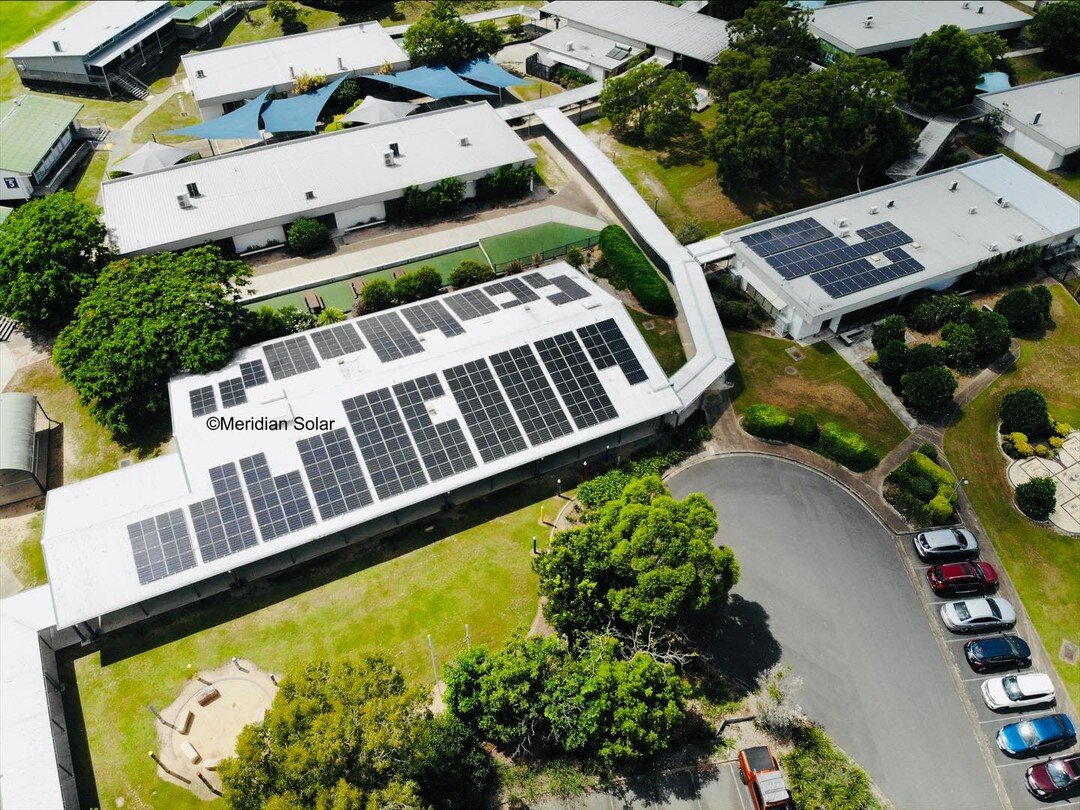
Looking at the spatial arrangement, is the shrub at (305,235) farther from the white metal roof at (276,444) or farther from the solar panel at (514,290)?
the solar panel at (514,290)

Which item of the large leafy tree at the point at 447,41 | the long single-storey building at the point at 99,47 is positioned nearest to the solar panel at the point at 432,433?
the large leafy tree at the point at 447,41

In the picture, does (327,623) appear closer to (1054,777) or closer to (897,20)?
(1054,777)

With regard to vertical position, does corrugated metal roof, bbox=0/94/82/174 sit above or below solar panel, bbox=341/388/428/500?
above

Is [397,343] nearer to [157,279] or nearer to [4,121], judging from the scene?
[157,279]

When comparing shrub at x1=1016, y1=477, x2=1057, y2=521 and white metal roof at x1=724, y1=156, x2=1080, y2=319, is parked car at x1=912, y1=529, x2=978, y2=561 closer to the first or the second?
shrub at x1=1016, y1=477, x2=1057, y2=521

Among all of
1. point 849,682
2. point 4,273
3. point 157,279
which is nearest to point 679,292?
point 849,682

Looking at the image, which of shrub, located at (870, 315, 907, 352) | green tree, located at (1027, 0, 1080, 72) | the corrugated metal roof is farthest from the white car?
the corrugated metal roof

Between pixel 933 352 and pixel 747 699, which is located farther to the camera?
pixel 933 352
